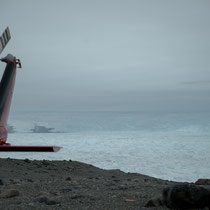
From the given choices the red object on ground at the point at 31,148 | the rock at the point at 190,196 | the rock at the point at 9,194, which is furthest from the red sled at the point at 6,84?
the rock at the point at 190,196

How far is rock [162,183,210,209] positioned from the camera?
4184 millimetres

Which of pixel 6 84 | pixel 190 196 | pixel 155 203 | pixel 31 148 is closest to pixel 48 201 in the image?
pixel 155 203

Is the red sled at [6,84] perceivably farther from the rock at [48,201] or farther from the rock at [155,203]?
the rock at [155,203]

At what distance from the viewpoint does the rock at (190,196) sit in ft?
13.7

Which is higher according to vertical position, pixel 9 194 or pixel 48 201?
pixel 48 201

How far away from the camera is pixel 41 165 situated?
13.2 metres

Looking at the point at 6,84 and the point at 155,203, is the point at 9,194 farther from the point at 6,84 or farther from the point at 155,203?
the point at 6,84

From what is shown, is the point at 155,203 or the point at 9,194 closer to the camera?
the point at 155,203

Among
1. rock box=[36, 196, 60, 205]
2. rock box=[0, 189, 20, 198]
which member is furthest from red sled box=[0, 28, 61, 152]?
rock box=[36, 196, 60, 205]

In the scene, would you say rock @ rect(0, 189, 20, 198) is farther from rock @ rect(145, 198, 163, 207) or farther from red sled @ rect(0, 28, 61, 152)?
red sled @ rect(0, 28, 61, 152)

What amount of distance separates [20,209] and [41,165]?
8.76 m

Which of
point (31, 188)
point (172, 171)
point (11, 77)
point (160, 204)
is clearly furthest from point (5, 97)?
point (172, 171)

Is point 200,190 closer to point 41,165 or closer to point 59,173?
point 59,173

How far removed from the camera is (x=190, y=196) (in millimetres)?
4191
